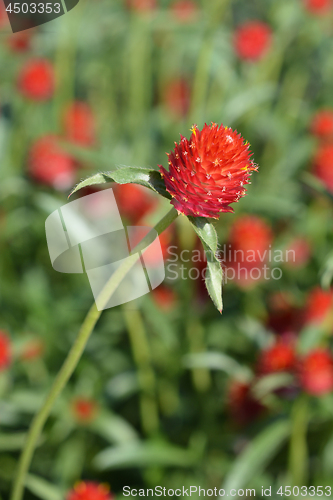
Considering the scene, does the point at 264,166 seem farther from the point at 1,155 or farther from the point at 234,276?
the point at 1,155

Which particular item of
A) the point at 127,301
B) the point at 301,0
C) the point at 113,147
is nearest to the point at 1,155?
the point at 113,147

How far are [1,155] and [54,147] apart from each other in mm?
353

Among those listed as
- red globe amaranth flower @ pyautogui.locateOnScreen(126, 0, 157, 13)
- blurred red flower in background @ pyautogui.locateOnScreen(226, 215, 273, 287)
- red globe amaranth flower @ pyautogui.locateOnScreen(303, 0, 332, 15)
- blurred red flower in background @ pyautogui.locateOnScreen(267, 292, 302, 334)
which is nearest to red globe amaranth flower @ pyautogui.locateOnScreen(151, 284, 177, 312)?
blurred red flower in background @ pyautogui.locateOnScreen(226, 215, 273, 287)

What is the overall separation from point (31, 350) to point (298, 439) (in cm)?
92

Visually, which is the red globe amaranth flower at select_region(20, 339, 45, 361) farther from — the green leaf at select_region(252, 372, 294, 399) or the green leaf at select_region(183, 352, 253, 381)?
the green leaf at select_region(252, 372, 294, 399)

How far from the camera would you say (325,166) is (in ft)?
6.47

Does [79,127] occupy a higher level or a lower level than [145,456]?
higher

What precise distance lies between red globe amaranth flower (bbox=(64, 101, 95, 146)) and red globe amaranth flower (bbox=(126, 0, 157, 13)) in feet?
1.96

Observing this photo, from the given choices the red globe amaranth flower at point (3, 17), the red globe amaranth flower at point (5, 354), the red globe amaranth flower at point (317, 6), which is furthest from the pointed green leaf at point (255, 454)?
the red globe amaranth flower at point (3, 17)

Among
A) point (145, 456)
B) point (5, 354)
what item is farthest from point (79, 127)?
point (145, 456)

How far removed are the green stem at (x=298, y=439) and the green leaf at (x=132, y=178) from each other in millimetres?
843

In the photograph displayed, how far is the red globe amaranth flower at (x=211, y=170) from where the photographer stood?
82 cm

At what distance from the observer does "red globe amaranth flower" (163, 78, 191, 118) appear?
2.82m

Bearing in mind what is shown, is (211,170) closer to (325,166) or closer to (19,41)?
(325,166)
